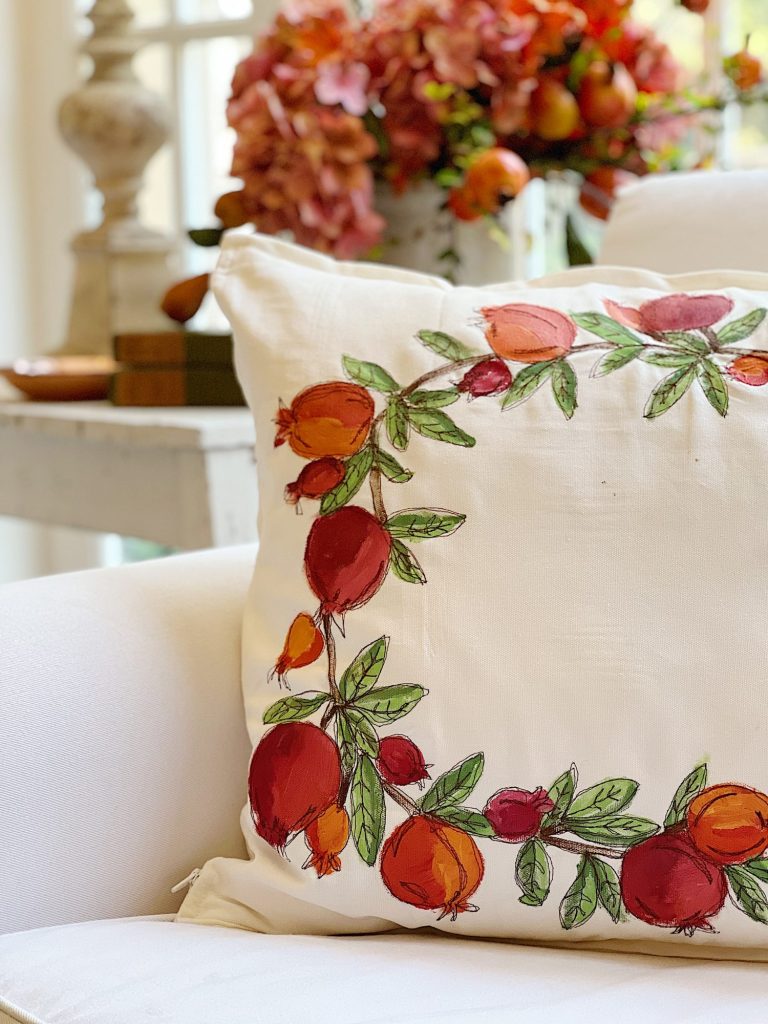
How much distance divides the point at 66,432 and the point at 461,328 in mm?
642

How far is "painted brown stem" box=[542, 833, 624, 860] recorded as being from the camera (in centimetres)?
60

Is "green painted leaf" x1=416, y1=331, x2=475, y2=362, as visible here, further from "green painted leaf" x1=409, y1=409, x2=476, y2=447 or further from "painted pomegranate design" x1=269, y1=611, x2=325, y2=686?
"painted pomegranate design" x1=269, y1=611, x2=325, y2=686

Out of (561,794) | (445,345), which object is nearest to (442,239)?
(445,345)

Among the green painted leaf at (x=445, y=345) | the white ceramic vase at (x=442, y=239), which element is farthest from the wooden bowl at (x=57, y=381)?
the green painted leaf at (x=445, y=345)

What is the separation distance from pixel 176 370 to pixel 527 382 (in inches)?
25.6

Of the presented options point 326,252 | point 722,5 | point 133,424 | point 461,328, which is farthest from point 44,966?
point 722,5

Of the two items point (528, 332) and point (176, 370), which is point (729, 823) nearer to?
point (528, 332)

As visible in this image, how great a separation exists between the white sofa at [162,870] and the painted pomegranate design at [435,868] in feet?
0.09

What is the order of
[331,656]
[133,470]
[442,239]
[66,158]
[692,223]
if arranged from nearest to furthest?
[331,656] → [692,223] → [133,470] → [442,239] → [66,158]

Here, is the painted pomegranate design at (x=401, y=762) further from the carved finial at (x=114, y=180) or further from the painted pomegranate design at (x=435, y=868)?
the carved finial at (x=114, y=180)

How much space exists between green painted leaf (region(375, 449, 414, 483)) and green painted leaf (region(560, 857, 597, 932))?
23 centimetres

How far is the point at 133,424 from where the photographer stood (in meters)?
1.14

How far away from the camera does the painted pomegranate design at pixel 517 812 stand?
1.98 feet

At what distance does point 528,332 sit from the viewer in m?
0.70
